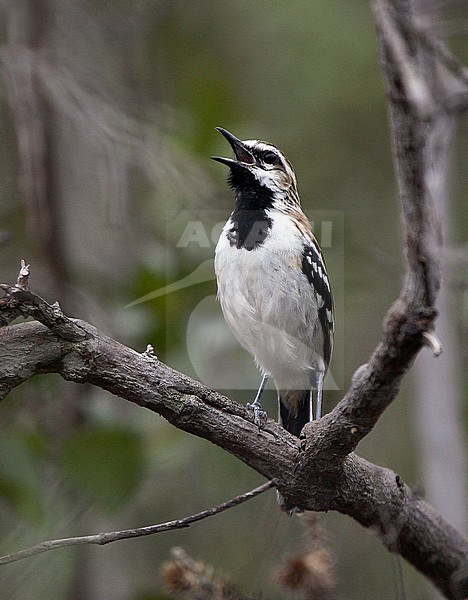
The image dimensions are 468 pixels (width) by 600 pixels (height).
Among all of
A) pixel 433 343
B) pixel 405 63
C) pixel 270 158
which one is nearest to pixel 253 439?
pixel 433 343

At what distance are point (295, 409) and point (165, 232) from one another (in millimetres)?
1207


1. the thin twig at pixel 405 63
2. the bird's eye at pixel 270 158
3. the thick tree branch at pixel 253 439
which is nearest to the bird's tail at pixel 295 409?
the thick tree branch at pixel 253 439

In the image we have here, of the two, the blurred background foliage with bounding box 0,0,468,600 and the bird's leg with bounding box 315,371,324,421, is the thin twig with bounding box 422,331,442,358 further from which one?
the bird's leg with bounding box 315,371,324,421

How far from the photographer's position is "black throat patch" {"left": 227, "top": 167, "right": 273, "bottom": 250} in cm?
335

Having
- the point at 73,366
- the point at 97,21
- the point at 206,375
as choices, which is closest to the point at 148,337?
the point at 206,375

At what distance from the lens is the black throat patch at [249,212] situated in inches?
132

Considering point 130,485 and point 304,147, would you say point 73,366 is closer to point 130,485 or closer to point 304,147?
point 130,485

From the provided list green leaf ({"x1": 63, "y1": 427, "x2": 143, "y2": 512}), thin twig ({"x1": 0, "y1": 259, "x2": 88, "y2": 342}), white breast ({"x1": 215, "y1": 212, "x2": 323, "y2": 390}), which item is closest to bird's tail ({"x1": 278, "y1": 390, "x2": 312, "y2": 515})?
white breast ({"x1": 215, "y1": 212, "x2": 323, "y2": 390})

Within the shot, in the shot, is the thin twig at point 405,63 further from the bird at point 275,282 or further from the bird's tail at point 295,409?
the bird's tail at point 295,409

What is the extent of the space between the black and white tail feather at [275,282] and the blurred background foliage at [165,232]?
409 mm

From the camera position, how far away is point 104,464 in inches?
144

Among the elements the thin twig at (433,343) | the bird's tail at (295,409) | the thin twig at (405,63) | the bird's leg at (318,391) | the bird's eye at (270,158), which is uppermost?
the thin twig at (405,63)

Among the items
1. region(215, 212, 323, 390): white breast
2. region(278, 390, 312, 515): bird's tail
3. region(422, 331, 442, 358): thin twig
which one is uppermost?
region(422, 331, 442, 358): thin twig

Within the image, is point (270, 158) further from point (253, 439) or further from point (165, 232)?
point (253, 439)
